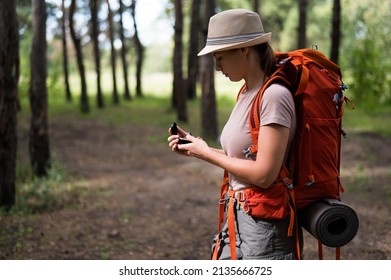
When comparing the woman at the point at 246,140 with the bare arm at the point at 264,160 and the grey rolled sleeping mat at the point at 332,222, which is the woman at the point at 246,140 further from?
the grey rolled sleeping mat at the point at 332,222

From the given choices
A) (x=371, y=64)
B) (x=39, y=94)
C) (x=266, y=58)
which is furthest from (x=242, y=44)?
(x=371, y=64)

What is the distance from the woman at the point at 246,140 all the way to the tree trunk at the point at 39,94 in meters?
6.46

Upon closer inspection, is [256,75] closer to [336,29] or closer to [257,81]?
[257,81]

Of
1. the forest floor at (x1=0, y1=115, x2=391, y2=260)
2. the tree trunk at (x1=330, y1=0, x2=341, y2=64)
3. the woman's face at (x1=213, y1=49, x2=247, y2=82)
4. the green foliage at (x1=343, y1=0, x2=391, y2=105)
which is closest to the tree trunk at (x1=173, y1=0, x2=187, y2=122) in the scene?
the forest floor at (x1=0, y1=115, x2=391, y2=260)

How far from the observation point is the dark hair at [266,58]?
235cm

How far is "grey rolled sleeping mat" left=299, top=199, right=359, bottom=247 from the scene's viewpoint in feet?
7.42

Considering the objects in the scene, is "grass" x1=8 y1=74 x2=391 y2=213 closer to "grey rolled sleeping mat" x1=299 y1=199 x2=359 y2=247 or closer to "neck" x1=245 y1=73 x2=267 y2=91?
"neck" x1=245 y1=73 x2=267 y2=91

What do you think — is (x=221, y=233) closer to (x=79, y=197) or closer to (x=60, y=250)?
(x=60, y=250)

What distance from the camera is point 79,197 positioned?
774 centimetres

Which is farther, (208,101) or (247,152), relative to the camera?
(208,101)

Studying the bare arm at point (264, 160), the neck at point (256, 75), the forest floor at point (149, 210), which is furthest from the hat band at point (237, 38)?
the forest floor at point (149, 210)

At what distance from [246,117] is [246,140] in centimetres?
11

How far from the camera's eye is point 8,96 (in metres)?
6.10

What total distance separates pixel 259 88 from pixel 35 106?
22.7 feet
